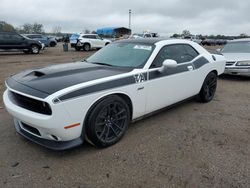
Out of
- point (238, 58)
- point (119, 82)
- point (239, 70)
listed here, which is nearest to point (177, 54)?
point (119, 82)

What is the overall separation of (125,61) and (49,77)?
1312 mm

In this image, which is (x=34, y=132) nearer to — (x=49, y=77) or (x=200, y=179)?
(x=49, y=77)

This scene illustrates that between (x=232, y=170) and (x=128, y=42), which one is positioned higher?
(x=128, y=42)

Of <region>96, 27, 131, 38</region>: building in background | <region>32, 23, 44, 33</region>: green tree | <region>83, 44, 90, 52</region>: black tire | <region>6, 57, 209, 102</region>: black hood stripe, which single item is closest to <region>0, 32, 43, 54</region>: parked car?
<region>83, 44, 90, 52</region>: black tire

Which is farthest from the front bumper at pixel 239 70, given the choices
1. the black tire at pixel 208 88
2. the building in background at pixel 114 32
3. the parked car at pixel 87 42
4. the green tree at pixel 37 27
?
the green tree at pixel 37 27

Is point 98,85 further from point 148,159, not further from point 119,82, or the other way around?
point 148,159

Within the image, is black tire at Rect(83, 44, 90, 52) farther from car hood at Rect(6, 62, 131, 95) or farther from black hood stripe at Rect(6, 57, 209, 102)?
car hood at Rect(6, 62, 131, 95)

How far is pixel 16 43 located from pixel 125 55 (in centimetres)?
1532

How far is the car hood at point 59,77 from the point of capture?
272 centimetres

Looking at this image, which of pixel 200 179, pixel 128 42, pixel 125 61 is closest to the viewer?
pixel 200 179

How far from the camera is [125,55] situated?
3.91 meters

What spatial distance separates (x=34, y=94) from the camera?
103 inches

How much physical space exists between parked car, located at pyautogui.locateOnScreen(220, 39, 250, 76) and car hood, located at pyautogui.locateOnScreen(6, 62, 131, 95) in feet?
18.7

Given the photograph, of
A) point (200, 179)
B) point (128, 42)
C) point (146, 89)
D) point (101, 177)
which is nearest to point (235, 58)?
point (128, 42)
